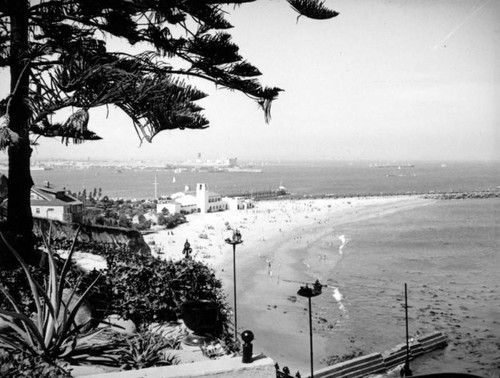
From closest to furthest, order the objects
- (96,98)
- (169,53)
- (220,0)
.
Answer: (96,98) < (220,0) < (169,53)

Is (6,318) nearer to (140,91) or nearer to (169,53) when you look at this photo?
(140,91)

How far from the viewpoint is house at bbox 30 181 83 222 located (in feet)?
63.1

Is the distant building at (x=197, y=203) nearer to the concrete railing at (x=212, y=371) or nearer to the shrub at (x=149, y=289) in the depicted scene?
the shrub at (x=149, y=289)

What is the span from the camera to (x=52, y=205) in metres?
19.4

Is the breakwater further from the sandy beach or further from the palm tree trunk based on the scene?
the palm tree trunk

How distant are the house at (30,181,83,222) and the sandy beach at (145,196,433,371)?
4.42 meters

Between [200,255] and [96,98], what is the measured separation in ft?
58.4

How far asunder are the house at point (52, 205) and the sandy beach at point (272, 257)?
14.5 ft

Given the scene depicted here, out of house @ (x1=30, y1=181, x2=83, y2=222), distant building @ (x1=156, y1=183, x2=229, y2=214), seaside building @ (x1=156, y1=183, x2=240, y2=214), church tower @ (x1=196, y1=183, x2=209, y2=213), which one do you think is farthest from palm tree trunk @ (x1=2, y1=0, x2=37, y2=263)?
church tower @ (x1=196, y1=183, x2=209, y2=213)

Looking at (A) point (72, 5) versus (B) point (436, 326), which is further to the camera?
(B) point (436, 326)

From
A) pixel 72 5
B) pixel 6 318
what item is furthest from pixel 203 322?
pixel 72 5

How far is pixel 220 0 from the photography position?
518 cm

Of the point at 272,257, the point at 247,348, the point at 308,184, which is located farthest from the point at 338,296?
the point at 308,184

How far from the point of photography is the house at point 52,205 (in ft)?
63.1
